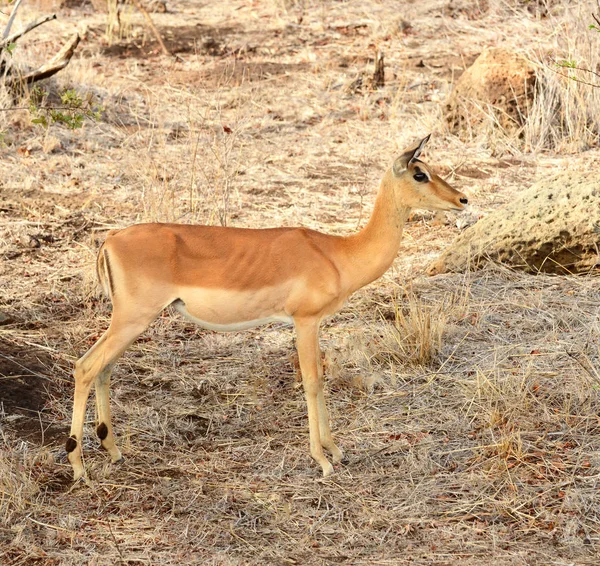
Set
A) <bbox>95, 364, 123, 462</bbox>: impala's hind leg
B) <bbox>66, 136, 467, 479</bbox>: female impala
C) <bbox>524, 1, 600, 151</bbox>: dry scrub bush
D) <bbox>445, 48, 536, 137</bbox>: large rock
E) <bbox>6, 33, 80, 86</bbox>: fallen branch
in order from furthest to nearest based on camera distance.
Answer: <bbox>445, 48, 536, 137</bbox>: large rock < <bbox>524, 1, 600, 151</bbox>: dry scrub bush < <bbox>6, 33, 80, 86</bbox>: fallen branch < <bbox>95, 364, 123, 462</bbox>: impala's hind leg < <bbox>66, 136, 467, 479</bbox>: female impala

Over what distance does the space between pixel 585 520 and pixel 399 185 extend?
202 centimetres

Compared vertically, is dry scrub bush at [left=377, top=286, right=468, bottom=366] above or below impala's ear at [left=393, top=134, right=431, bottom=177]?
below

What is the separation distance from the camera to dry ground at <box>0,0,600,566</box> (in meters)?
4.91

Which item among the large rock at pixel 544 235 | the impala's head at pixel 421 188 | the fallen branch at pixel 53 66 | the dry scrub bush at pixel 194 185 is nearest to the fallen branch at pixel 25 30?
the dry scrub bush at pixel 194 185

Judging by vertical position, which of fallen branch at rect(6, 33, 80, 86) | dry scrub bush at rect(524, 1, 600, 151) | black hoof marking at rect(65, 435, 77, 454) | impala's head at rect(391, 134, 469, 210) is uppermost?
impala's head at rect(391, 134, 469, 210)

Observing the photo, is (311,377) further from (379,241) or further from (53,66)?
(53,66)

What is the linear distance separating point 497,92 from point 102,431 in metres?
6.92

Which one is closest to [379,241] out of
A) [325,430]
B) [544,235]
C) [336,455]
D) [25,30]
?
[325,430]

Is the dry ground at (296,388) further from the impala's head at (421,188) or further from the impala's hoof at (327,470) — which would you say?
the impala's head at (421,188)

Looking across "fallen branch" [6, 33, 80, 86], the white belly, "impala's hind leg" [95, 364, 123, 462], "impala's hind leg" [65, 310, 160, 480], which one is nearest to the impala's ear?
the white belly

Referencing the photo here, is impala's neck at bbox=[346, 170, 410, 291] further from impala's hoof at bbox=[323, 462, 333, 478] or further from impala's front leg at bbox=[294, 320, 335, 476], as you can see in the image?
impala's hoof at bbox=[323, 462, 333, 478]

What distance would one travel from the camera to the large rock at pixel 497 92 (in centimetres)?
1080

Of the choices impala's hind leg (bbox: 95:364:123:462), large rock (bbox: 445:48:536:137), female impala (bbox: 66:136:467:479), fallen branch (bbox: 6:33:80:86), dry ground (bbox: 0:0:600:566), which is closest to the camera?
dry ground (bbox: 0:0:600:566)

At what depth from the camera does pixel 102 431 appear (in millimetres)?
5438
